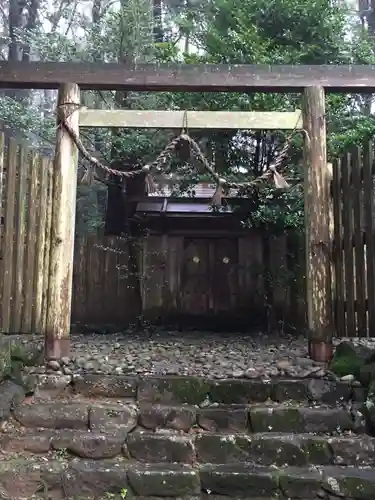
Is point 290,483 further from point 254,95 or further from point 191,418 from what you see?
point 254,95

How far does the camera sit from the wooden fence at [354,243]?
14.4 ft

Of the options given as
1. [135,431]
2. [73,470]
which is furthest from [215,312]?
[73,470]

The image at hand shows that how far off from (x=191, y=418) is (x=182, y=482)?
23.4 inches

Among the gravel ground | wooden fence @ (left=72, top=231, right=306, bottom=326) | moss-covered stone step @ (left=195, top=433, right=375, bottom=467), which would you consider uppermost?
wooden fence @ (left=72, top=231, right=306, bottom=326)

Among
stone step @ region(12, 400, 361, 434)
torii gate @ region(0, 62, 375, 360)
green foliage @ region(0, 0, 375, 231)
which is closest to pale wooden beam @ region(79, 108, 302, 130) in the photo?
torii gate @ region(0, 62, 375, 360)

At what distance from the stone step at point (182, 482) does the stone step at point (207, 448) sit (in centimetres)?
12

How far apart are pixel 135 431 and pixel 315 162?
10.2 ft

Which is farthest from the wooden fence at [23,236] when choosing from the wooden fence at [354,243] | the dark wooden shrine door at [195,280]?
the dark wooden shrine door at [195,280]

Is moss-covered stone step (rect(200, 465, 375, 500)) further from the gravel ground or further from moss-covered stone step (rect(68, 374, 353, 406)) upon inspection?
the gravel ground

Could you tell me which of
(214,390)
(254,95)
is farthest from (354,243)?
(254,95)

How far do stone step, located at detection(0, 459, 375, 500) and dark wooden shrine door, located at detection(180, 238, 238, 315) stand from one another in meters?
4.75

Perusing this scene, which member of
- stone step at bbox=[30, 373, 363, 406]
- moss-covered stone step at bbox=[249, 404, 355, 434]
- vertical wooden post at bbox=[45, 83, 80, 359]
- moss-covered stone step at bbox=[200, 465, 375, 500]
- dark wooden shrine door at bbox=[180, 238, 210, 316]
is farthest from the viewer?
dark wooden shrine door at bbox=[180, 238, 210, 316]

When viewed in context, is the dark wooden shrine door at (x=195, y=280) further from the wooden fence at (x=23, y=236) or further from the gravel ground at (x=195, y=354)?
the wooden fence at (x=23, y=236)

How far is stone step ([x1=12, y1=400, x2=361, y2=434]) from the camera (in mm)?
3732
